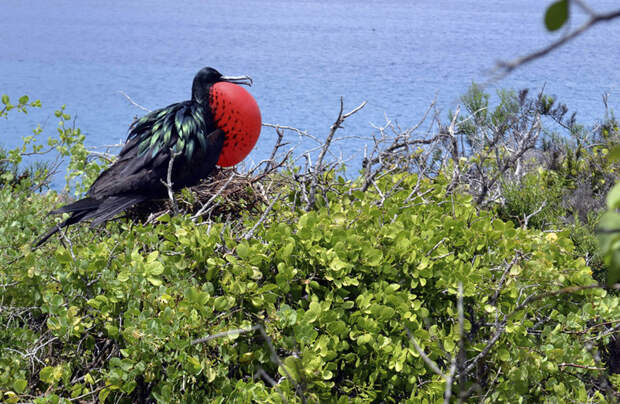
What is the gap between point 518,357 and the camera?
1.39 meters

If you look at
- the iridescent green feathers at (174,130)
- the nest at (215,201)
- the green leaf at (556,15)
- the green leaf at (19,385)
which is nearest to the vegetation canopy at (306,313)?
the green leaf at (19,385)

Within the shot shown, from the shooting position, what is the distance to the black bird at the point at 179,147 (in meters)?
2.07

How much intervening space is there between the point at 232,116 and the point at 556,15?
2056 millimetres

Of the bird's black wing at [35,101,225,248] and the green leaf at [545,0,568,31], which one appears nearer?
the green leaf at [545,0,568,31]

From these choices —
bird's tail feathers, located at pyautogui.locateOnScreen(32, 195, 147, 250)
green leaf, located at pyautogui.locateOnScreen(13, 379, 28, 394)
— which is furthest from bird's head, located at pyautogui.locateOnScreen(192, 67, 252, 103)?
green leaf, located at pyautogui.locateOnScreen(13, 379, 28, 394)

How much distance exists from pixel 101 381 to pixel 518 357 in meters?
0.94

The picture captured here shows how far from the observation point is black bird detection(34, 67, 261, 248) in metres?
2.07

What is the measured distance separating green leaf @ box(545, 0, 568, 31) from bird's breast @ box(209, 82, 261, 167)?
205cm

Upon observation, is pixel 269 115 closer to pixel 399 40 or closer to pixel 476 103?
pixel 476 103

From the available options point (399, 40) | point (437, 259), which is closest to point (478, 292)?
→ point (437, 259)

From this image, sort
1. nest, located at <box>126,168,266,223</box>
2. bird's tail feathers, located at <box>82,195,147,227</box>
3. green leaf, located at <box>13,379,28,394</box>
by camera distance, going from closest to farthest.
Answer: green leaf, located at <box>13,379,28,394</box> → bird's tail feathers, located at <box>82,195,147,227</box> → nest, located at <box>126,168,266,223</box>

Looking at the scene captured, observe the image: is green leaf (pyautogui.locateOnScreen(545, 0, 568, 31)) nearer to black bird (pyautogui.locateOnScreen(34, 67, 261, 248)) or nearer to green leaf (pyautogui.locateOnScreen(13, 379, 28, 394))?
green leaf (pyautogui.locateOnScreen(13, 379, 28, 394))

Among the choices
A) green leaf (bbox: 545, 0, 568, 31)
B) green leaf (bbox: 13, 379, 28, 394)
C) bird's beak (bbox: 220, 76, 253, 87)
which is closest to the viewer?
green leaf (bbox: 545, 0, 568, 31)

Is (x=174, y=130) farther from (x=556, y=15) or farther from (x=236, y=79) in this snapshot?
(x=556, y=15)
